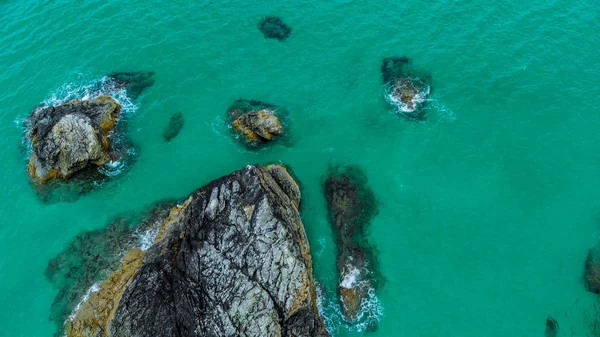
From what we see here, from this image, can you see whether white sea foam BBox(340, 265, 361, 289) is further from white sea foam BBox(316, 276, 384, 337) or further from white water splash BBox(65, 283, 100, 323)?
white water splash BBox(65, 283, 100, 323)

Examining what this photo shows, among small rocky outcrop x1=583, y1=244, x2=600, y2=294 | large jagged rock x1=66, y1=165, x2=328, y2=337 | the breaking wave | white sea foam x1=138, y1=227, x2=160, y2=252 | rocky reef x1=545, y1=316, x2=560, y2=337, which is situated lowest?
rocky reef x1=545, y1=316, x2=560, y2=337

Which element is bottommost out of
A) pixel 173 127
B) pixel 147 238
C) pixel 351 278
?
pixel 351 278

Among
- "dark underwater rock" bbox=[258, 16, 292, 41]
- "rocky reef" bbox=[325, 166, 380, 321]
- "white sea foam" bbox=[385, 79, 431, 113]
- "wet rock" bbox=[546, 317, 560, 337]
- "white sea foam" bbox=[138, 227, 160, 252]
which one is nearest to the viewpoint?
"wet rock" bbox=[546, 317, 560, 337]

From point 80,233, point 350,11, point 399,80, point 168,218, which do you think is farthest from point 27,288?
point 350,11

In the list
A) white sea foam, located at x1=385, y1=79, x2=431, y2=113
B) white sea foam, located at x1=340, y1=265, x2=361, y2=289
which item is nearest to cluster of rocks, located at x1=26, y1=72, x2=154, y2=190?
white sea foam, located at x1=340, y1=265, x2=361, y2=289

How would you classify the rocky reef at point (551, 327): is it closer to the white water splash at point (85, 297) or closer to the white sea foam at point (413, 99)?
the white sea foam at point (413, 99)

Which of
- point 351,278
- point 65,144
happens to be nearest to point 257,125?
point 351,278

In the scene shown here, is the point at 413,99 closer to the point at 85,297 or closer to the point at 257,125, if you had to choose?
the point at 257,125
